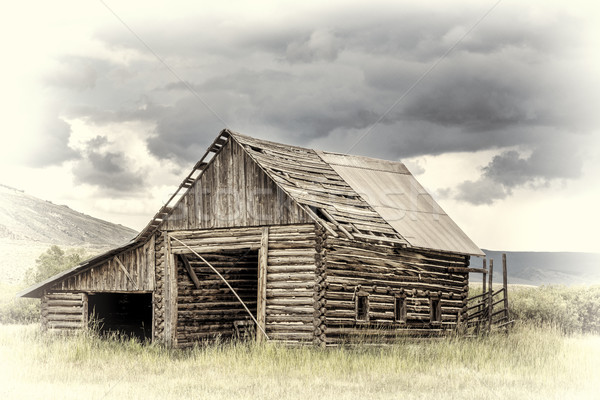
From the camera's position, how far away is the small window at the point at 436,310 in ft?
90.5

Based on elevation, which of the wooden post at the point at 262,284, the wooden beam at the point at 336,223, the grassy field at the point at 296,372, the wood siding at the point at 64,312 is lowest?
the grassy field at the point at 296,372

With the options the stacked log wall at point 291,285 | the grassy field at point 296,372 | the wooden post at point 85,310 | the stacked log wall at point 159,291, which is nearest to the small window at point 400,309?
the grassy field at point 296,372

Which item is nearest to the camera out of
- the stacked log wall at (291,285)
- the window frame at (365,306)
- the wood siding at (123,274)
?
the stacked log wall at (291,285)

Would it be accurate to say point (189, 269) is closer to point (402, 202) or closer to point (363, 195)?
point (363, 195)

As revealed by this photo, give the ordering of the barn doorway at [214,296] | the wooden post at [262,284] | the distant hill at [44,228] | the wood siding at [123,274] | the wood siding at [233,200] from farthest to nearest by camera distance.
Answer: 1. the distant hill at [44,228]
2. the wood siding at [123,274]
3. the barn doorway at [214,296]
4. the wood siding at [233,200]
5. the wooden post at [262,284]

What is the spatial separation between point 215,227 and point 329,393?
33.3ft

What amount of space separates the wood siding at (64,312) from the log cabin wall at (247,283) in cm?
420

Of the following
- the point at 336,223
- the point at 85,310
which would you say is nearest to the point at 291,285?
the point at 336,223

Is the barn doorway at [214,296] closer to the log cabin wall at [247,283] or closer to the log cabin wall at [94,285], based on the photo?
the log cabin wall at [247,283]

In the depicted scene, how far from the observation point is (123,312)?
31.4m

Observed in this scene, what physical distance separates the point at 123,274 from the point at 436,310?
1084 cm

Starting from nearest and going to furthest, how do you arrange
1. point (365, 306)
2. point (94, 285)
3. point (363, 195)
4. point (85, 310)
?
point (365, 306), point (363, 195), point (94, 285), point (85, 310)

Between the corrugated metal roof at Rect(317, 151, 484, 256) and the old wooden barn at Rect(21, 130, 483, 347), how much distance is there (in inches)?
4.0

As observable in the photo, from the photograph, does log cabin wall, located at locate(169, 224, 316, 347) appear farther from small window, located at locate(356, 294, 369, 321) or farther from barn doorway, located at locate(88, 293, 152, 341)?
barn doorway, located at locate(88, 293, 152, 341)
